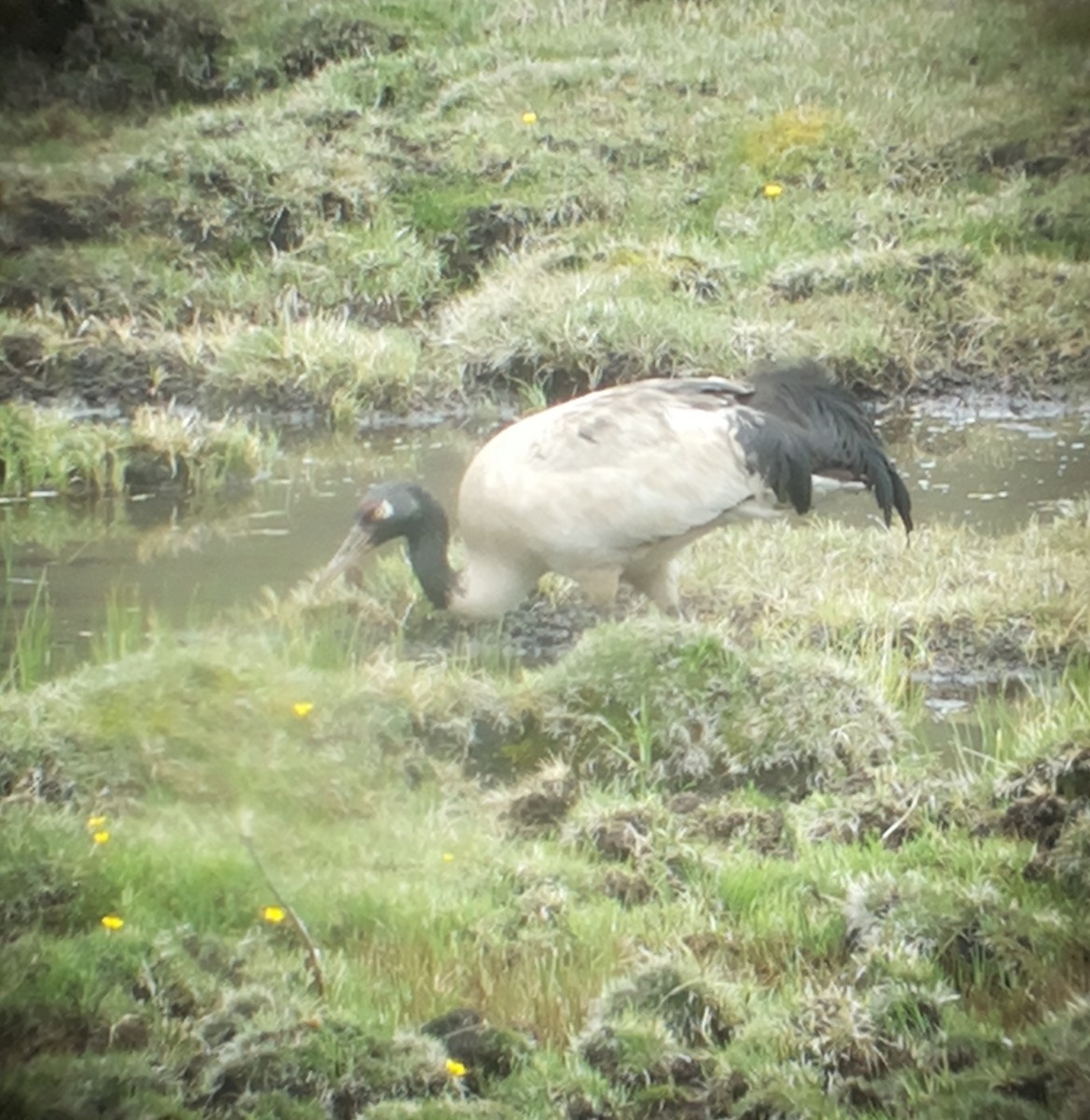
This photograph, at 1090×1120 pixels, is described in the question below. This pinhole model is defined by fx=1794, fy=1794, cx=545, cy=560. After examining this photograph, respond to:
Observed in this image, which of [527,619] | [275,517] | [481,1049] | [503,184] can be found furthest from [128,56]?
[481,1049]

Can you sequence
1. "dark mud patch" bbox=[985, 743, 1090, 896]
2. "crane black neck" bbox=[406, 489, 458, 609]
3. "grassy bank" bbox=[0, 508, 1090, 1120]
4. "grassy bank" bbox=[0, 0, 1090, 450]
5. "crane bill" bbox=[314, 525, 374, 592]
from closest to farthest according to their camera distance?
"grassy bank" bbox=[0, 508, 1090, 1120], "dark mud patch" bbox=[985, 743, 1090, 896], "crane bill" bbox=[314, 525, 374, 592], "grassy bank" bbox=[0, 0, 1090, 450], "crane black neck" bbox=[406, 489, 458, 609]

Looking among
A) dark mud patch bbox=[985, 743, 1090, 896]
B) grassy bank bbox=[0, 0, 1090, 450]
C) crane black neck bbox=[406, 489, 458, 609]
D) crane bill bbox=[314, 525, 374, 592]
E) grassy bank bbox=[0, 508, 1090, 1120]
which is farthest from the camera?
crane black neck bbox=[406, 489, 458, 609]

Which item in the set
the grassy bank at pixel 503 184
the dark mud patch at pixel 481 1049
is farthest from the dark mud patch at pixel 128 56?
the dark mud patch at pixel 481 1049

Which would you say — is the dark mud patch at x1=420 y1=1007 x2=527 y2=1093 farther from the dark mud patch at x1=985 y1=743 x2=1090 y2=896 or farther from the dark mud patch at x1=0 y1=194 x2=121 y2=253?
the dark mud patch at x1=0 y1=194 x2=121 y2=253

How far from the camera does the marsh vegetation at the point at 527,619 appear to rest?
1.92m

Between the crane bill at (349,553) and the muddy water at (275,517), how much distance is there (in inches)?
0.7

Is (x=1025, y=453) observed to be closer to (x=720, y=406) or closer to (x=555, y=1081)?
(x=720, y=406)

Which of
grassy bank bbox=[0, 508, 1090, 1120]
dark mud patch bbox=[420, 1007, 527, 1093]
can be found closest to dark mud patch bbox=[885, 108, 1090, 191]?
grassy bank bbox=[0, 508, 1090, 1120]

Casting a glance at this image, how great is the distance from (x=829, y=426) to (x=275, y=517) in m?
1.07

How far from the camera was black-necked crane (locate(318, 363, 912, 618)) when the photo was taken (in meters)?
2.85

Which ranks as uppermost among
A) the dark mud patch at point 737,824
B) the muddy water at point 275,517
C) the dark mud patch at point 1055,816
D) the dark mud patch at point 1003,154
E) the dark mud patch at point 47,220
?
the dark mud patch at point 1003,154

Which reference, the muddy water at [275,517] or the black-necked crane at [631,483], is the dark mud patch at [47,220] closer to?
the muddy water at [275,517]

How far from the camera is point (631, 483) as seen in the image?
358 cm

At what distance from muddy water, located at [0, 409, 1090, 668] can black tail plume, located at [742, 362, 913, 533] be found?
0.13 feet
